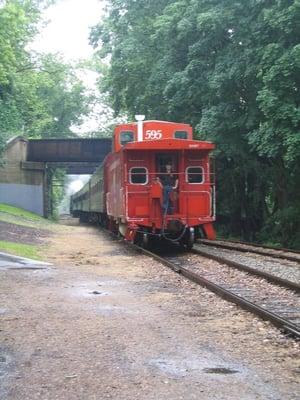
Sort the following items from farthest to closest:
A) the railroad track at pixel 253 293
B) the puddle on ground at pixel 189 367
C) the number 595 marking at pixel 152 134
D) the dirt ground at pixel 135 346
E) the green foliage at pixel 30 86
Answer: the green foliage at pixel 30 86 → the number 595 marking at pixel 152 134 → the railroad track at pixel 253 293 → the puddle on ground at pixel 189 367 → the dirt ground at pixel 135 346

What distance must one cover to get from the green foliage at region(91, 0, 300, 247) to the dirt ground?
9468 millimetres

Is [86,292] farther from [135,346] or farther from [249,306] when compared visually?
[135,346]

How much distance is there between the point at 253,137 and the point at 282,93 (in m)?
2.36

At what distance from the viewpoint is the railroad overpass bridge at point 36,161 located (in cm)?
5084

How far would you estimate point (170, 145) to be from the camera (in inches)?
660

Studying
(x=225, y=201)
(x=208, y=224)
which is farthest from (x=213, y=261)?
(x=225, y=201)

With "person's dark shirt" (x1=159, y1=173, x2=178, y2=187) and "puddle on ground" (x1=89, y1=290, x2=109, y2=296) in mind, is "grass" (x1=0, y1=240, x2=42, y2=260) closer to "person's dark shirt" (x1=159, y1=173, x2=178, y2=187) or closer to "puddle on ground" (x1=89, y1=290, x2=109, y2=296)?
"person's dark shirt" (x1=159, y1=173, x2=178, y2=187)

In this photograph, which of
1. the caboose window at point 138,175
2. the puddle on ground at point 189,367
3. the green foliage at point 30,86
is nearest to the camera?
the puddle on ground at point 189,367

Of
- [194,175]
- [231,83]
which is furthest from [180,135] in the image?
[231,83]

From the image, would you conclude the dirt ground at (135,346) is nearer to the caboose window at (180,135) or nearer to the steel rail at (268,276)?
the steel rail at (268,276)

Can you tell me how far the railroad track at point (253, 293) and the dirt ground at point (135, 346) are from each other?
0.56ft

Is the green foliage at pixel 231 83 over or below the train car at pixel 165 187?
over

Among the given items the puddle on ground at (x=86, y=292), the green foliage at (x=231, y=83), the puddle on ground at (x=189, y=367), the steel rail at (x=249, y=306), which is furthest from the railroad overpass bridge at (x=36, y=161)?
the puddle on ground at (x=189, y=367)

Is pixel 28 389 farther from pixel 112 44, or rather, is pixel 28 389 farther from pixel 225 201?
pixel 112 44
